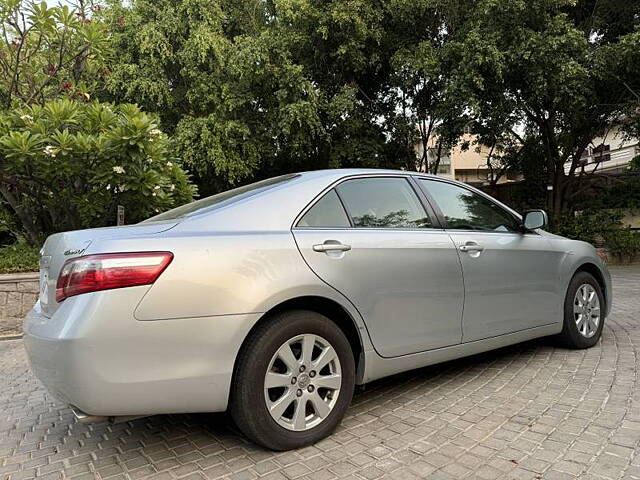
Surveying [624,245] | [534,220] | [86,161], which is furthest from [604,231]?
[86,161]

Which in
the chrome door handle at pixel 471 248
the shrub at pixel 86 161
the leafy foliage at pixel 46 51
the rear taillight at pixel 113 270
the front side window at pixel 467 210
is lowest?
the chrome door handle at pixel 471 248

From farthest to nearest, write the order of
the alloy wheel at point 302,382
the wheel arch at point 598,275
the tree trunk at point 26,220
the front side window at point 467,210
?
1. the tree trunk at point 26,220
2. the wheel arch at point 598,275
3. the front side window at point 467,210
4. the alloy wheel at point 302,382

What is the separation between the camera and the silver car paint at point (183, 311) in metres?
2.18

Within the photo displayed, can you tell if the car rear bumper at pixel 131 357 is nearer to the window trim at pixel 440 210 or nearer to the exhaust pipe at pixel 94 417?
the exhaust pipe at pixel 94 417

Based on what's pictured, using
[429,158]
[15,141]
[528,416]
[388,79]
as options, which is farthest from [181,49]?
[528,416]

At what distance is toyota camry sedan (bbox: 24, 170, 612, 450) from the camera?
222 cm

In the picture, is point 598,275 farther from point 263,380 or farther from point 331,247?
point 263,380

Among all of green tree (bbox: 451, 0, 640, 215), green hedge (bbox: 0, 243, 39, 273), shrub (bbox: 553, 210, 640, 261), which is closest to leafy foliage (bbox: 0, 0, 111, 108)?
green hedge (bbox: 0, 243, 39, 273)

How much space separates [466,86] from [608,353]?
8330 mm

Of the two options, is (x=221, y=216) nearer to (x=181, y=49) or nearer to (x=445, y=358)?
(x=445, y=358)

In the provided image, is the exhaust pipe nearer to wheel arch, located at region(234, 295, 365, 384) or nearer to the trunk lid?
the trunk lid

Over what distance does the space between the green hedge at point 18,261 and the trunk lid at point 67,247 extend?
525cm

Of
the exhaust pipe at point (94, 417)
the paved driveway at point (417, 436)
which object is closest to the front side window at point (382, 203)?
the paved driveway at point (417, 436)

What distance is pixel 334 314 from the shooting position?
9.31 feet
